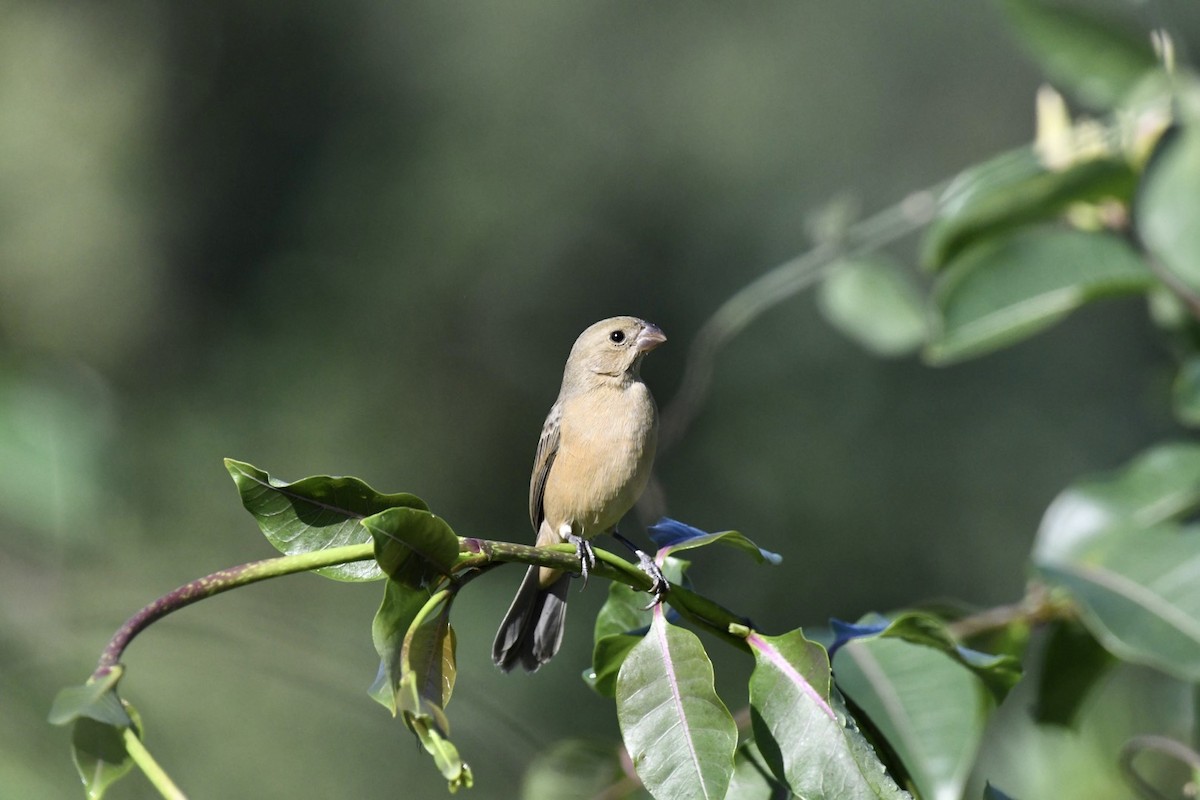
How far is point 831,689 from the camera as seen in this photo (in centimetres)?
162

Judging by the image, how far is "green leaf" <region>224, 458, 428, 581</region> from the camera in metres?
1.47

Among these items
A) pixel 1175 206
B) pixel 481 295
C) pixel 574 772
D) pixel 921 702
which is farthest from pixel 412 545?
pixel 481 295

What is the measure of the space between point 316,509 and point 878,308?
2361 mm

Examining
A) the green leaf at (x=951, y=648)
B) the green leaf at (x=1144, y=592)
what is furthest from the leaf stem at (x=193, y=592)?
the green leaf at (x=1144, y=592)

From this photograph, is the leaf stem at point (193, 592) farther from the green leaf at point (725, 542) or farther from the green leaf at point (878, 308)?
the green leaf at point (878, 308)

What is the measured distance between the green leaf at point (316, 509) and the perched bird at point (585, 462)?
1.63 metres

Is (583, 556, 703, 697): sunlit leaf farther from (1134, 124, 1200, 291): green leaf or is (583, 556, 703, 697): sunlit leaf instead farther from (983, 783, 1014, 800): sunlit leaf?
(1134, 124, 1200, 291): green leaf

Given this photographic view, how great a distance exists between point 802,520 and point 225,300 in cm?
713

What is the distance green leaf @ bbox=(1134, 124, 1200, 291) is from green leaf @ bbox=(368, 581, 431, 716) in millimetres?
2111

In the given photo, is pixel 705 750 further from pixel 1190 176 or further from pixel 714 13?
pixel 714 13

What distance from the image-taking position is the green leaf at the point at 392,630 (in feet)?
4.63

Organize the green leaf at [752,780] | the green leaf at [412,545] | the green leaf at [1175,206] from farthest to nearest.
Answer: the green leaf at [1175,206] → the green leaf at [752,780] → the green leaf at [412,545]

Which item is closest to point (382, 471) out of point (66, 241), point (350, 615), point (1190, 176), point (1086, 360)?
point (350, 615)

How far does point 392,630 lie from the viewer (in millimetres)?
1439
